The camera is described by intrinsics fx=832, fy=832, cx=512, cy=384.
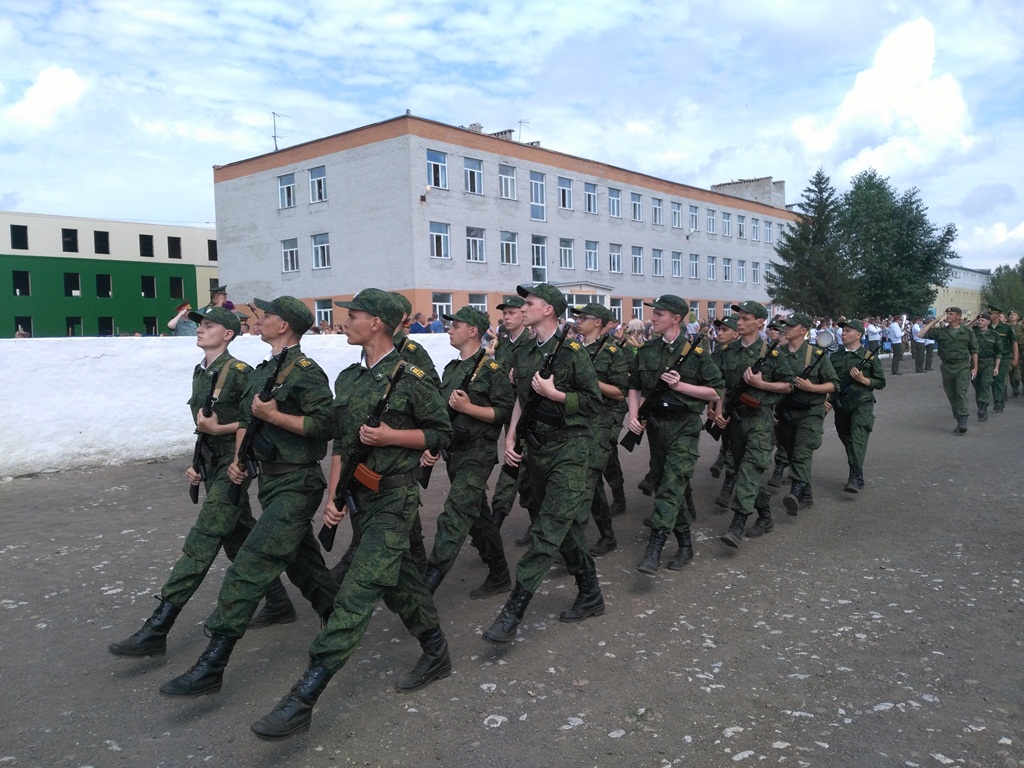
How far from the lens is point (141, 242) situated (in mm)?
57125

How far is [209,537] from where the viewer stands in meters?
4.83

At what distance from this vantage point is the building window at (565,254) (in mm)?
42094

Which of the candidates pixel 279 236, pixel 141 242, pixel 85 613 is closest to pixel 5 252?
pixel 141 242

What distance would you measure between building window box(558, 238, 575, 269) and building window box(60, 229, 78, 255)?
33.2 metres

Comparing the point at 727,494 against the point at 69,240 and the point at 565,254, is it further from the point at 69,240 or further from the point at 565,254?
the point at 69,240

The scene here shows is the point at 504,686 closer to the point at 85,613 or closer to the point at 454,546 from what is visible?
the point at 454,546

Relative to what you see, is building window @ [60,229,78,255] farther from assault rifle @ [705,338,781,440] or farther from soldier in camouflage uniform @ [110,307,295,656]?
assault rifle @ [705,338,781,440]

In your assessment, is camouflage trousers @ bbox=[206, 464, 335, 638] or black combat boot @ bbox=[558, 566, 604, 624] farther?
black combat boot @ bbox=[558, 566, 604, 624]

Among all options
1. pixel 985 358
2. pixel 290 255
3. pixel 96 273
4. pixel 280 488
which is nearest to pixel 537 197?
pixel 290 255

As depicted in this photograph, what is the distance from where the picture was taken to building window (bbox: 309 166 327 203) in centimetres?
3750

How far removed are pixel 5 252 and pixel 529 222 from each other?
33.8 meters

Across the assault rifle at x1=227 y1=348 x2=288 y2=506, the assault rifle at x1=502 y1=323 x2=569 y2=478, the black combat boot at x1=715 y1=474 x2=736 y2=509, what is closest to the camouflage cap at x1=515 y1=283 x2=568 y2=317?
the assault rifle at x1=502 y1=323 x2=569 y2=478

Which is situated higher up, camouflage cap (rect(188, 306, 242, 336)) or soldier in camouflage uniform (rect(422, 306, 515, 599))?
camouflage cap (rect(188, 306, 242, 336))

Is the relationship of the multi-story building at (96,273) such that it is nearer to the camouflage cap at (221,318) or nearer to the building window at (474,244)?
the building window at (474,244)
